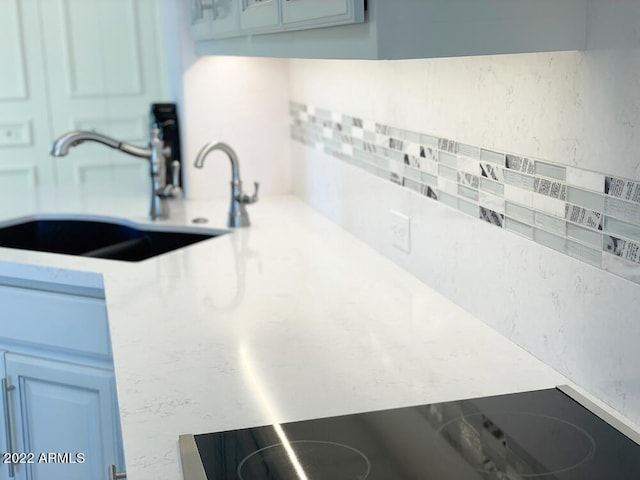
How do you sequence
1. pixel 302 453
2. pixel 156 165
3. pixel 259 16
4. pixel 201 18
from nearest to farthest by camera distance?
pixel 302 453
pixel 259 16
pixel 201 18
pixel 156 165

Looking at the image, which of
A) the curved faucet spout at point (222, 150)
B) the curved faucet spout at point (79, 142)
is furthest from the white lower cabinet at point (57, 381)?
the curved faucet spout at point (222, 150)

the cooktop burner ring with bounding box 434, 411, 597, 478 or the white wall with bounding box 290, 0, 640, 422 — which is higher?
the white wall with bounding box 290, 0, 640, 422

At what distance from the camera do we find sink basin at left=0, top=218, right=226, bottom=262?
8.41ft

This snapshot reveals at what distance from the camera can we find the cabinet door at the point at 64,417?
1.99m

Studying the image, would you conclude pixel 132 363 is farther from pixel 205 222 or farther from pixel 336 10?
pixel 205 222

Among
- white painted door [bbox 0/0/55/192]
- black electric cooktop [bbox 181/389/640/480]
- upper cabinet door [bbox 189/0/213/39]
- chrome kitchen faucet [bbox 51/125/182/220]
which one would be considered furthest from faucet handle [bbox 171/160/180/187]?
white painted door [bbox 0/0/55/192]

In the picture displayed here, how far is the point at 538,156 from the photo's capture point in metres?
1.35

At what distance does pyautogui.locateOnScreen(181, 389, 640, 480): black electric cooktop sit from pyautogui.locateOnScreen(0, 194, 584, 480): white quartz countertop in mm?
46

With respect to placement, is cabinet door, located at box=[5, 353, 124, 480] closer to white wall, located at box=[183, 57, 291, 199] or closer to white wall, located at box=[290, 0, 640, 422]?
white wall, located at box=[290, 0, 640, 422]

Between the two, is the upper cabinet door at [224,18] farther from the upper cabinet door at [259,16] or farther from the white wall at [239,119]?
the white wall at [239,119]

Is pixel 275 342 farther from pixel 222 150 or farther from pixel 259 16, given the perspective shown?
pixel 222 150

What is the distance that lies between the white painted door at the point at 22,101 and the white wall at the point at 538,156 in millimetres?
2646

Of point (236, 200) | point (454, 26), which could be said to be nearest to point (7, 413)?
point (236, 200)

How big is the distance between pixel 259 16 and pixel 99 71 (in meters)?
2.90
